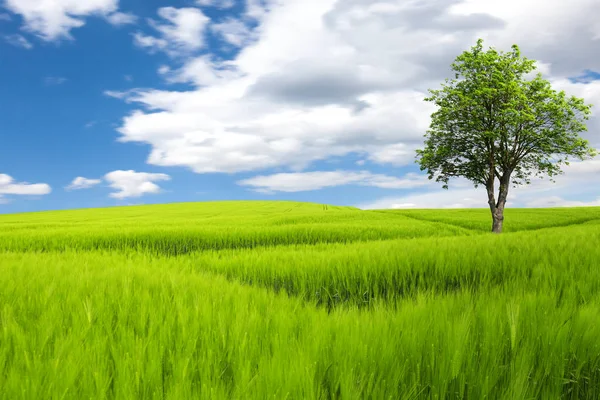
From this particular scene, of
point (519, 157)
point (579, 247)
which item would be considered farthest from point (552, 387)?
point (519, 157)

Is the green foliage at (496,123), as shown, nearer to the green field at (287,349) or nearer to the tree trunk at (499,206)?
the tree trunk at (499,206)

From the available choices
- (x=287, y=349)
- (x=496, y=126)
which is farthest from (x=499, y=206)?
(x=287, y=349)

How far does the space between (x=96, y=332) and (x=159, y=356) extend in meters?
0.70

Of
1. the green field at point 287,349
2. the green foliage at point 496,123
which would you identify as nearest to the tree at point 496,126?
the green foliage at point 496,123

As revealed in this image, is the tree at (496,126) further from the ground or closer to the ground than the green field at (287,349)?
further from the ground

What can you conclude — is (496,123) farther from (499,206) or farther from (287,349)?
(287,349)

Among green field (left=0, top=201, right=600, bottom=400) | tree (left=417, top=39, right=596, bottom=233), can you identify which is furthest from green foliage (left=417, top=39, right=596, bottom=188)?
green field (left=0, top=201, right=600, bottom=400)

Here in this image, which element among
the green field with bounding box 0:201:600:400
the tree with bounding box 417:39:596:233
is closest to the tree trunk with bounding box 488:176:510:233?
the tree with bounding box 417:39:596:233

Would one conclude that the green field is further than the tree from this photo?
No

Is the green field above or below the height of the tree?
below

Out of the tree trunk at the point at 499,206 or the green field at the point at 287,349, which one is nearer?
the green field at the point at 287,349

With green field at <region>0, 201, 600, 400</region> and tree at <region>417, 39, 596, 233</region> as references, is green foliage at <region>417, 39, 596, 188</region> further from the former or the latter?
green field at <region>0, 201, 600, 400</region>

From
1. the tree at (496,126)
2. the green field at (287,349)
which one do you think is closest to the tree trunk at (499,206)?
the tree at (496,126)

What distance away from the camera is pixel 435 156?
2317 centimetres
